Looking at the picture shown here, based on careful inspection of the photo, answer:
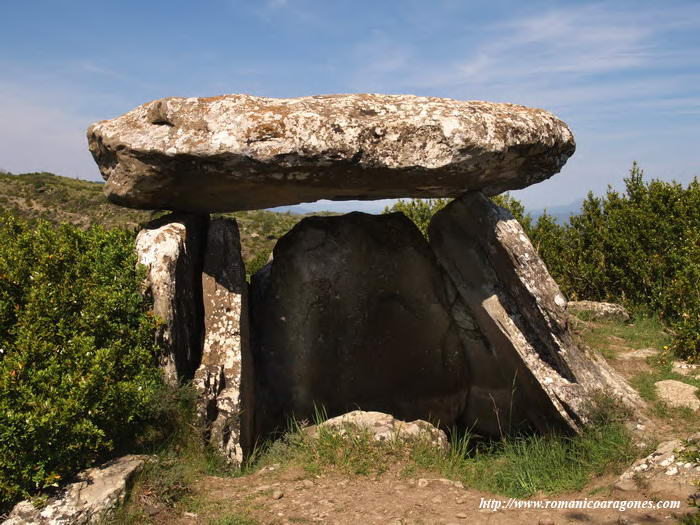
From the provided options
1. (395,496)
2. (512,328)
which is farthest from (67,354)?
(512,328)

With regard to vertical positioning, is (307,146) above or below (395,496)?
above

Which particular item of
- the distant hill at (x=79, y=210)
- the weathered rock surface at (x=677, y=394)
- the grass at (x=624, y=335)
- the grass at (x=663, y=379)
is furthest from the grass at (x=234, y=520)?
the distant hill at (x=79, y=210)

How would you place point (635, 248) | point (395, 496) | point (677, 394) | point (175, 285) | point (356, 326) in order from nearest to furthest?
point (395, 496), point (175, 285), point (677, 394), point (356, 326), point (635, 248)

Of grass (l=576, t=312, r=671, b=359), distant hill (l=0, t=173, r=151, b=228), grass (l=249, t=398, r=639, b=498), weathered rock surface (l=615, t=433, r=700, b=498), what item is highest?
distant hill (l=0, t=173, r=151, b=228)

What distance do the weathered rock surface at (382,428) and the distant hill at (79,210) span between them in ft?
62.5

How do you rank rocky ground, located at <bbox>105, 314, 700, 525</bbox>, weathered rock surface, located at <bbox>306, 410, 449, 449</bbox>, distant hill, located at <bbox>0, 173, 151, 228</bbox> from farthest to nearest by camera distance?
distant hill, located at <bbox>0, 173, 151, 228</bbox>, weathered rock surface, located at <bbox>306, 410, 449, 449</bbox>, rocky ground, located at <bbox>105, 314, 700, 525</bbox>

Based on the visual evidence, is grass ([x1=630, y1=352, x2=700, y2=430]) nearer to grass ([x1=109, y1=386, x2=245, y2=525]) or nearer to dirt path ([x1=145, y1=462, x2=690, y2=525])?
dirt path ([x1=145, y1=462, x2=690, y2=525])

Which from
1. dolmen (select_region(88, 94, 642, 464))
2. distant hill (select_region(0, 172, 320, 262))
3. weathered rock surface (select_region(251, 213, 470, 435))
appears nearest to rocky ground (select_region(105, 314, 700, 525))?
dolmen (select_region(88, 94, 642, 464))

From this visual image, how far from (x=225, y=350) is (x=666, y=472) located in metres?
4.11

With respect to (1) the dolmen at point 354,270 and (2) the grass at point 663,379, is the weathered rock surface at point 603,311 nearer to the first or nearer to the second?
(2) the grass at point 663,379

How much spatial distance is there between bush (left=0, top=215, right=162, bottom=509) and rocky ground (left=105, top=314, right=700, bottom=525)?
690 mm

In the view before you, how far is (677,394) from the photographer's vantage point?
7.26m

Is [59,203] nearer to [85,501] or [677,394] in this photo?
[85,501]

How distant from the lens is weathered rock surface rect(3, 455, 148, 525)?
14.6ft
